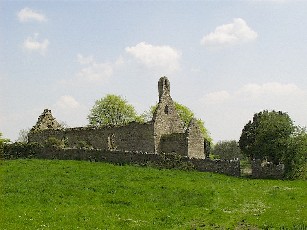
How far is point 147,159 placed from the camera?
4141 centimetres

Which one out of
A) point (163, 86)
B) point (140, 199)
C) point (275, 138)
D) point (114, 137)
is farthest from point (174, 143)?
point (140, 199)

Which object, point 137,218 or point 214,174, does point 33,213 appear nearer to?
point 137,218

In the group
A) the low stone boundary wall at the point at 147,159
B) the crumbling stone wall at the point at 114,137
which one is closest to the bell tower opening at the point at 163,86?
the crumbling stone wall at the point at 114,137

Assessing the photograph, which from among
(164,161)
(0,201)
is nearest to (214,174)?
(164,161)

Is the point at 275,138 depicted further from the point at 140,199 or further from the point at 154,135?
the point at 140,199

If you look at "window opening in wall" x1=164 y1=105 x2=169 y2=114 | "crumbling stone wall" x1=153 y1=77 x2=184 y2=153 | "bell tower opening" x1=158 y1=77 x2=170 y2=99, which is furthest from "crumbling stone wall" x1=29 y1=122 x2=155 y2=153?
"bell tower opening" x1=158 y1=77 x2=170 y2=99

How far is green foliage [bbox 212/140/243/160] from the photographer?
373 ft

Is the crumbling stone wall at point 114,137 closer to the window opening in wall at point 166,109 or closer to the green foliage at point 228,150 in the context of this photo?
the window opening in wall at point 166,109

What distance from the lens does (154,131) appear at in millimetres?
48500

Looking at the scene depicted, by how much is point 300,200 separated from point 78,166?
65.9ft

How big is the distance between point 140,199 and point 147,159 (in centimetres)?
1466

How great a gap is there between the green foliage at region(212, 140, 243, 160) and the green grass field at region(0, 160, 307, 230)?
76572 millimetres

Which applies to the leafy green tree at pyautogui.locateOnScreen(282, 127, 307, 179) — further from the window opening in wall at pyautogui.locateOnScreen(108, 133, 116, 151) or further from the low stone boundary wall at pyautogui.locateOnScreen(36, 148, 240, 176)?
the window opening in wall at pyautogui.locateOnScreen(108, 133, 116, 151)

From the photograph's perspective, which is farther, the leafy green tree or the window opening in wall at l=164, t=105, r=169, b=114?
the window opening in wall at l=164, t=105, r=169, b=114
